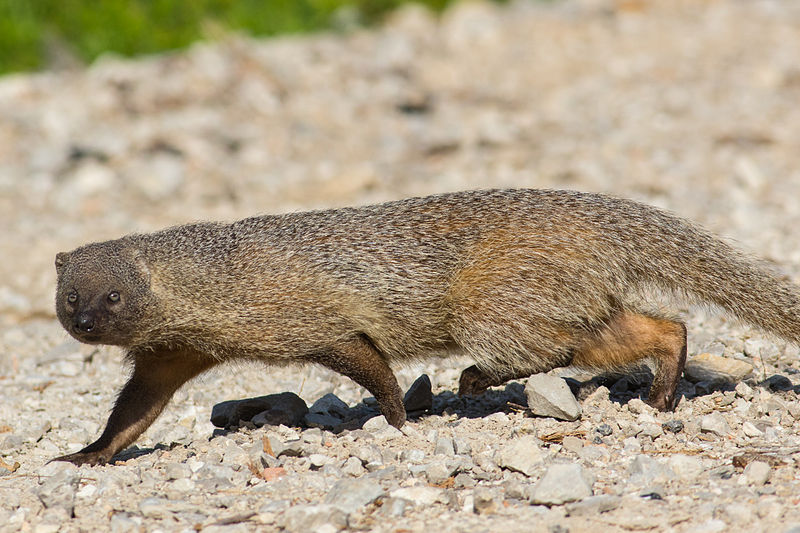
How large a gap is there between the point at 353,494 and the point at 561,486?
72cm

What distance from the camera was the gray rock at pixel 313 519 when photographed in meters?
3.42

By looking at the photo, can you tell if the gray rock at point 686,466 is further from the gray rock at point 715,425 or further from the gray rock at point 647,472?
the gray rock at point 715,425

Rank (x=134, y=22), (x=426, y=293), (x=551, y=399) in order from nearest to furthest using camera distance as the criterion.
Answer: (x=551, y=399), (x=426, y=293), (x=134, y=22)

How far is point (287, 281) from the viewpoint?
4.67 meters

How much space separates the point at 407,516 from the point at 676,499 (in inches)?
36.0

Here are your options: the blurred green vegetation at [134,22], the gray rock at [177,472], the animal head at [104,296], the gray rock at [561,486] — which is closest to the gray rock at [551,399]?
the gray rock at [561,486]

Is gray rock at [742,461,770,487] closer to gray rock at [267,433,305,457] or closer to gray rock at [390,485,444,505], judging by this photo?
gray rock at [390,485,444,505]

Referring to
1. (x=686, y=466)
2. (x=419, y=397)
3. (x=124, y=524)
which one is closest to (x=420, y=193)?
(x=419, y=397)

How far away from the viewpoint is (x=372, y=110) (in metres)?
11.1

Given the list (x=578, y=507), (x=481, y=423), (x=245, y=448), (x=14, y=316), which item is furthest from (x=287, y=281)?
(x=14, y=316)

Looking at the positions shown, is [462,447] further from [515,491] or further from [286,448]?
[286,448]

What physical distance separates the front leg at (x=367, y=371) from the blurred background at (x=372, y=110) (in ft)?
11.3

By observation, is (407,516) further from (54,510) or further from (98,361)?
(98,361)

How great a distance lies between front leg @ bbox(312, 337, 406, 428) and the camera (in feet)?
15.2
